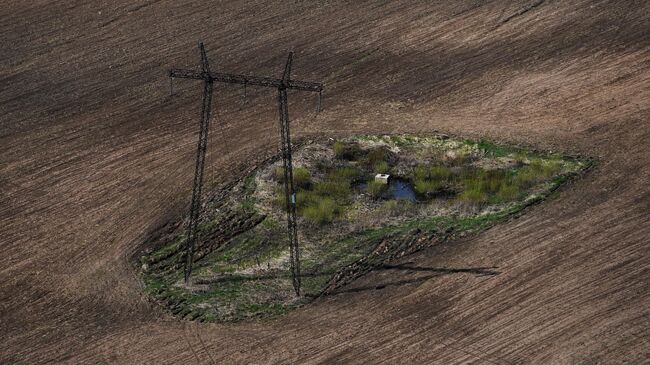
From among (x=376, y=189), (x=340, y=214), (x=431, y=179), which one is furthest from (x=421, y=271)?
(x=431, y=179)

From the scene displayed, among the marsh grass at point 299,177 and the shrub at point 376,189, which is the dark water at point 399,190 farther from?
the marsh grass at point 299,177

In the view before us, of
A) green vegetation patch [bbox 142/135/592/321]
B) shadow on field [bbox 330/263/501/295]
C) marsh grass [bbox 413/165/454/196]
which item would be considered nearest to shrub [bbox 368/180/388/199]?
green vegetation patch [bbox 142/135/592/321]

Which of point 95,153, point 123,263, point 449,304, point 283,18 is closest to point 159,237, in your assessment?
point 123,263

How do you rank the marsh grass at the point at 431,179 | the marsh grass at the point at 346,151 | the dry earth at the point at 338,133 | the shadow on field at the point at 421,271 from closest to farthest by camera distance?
the dry earth at the point at 338,133, the shadow on field at the point at 421,271, the marsh grass at the point at 431,179, the marsh grass at the point at 346,151

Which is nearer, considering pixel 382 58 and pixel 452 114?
pixel 452 114

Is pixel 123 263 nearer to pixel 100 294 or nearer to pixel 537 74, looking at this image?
pixel 100 294

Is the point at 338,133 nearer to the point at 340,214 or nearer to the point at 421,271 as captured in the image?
the point at 340,214

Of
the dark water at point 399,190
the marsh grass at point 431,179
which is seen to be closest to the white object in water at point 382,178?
the dark water at point 399,190

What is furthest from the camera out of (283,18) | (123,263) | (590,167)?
(283,18)
